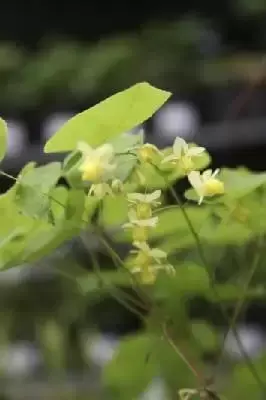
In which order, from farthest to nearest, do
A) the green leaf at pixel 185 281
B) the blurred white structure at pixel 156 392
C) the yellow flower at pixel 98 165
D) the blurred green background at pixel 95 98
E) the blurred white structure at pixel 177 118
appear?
1. the blurred white structure at pixel 177 118
2. the blurred green background at pixel 95 98
3. the blurred white structure at pixel 156 392
4. the green leaf at pixel 185 281
5. the yellow flower at pixel 98 165

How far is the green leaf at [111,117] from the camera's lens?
29 cm

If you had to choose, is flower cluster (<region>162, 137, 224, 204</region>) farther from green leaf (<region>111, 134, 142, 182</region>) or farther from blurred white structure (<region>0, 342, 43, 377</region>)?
blurred white structure (<region>0, 342, 43, 377</region>)

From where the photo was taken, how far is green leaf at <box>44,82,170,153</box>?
29 centimetres

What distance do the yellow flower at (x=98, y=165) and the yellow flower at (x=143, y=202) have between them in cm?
3

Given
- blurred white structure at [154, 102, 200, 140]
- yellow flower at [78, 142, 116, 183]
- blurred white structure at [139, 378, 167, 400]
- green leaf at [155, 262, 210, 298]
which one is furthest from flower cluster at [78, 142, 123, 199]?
blurred white structure at [154, 102, 200, 140]

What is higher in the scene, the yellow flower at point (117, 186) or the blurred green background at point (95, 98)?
the yellow flower at point (117, 186)

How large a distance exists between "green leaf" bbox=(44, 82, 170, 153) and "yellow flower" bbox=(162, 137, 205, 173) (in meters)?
0.02

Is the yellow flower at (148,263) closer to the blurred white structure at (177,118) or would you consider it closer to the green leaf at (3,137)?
the green leaf at (3,137)

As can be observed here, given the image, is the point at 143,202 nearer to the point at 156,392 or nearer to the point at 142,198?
the point at 142,198

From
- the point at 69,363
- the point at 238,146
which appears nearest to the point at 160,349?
the point at 69,363

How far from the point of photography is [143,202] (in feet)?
0.97

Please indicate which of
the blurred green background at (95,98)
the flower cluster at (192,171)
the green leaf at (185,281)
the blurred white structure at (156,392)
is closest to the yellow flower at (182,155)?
the flower cluster at (192,171)

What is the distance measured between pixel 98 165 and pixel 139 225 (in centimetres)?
5

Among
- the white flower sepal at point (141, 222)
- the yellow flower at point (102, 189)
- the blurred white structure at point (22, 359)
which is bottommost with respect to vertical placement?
the blurred white structure at point (22, 359)
